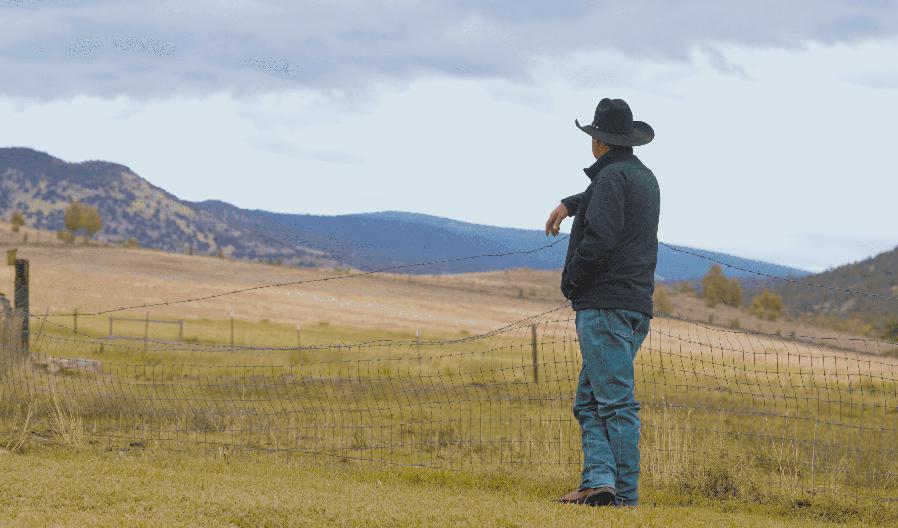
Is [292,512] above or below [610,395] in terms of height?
below

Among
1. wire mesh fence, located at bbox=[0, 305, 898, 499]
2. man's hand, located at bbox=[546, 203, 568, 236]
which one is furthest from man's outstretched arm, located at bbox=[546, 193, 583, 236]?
wire mesh fence, located at bbox=[0, 305, 898, 499]

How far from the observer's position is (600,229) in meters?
7.81

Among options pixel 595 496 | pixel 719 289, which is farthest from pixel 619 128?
pixel 719 289

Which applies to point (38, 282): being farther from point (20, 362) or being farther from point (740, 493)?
point (740, 493)

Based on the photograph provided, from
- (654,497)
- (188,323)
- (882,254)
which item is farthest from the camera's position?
(882,254)

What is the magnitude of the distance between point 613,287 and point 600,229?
1.56 ft

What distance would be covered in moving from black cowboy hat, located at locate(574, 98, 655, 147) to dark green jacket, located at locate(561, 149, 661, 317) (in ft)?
0.42

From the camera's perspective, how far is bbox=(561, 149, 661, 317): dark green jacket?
7855 millimetres

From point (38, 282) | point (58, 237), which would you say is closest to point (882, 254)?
point (38, 282)

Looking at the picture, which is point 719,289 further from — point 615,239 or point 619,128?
point 615,239

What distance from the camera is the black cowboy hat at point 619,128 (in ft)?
26.9

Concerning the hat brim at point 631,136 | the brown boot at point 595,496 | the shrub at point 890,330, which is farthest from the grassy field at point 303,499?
the shrub at point 890,330

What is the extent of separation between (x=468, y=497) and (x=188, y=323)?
45184 millimetres

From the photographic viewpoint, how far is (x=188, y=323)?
5212 cm
